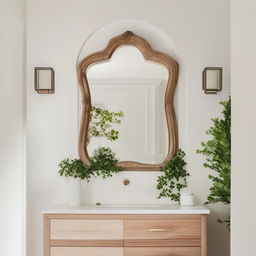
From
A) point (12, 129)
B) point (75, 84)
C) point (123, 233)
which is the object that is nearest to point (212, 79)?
point (75, 84)

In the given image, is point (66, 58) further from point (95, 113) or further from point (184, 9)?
point (184, 9)

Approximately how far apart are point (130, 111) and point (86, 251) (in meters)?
1.16

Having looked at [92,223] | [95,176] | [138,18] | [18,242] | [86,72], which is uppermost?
[138,18]

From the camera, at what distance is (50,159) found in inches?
156

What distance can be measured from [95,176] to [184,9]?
154 centimetres

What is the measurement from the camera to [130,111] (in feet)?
13.0

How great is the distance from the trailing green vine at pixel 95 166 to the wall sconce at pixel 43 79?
23.8 inches

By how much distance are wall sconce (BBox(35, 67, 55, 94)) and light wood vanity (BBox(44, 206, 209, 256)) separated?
0.98 meters

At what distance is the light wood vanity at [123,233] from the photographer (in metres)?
3.50

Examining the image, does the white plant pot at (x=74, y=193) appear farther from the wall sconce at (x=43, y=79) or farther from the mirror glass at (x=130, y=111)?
the wall sconce at (x=43, y=79)

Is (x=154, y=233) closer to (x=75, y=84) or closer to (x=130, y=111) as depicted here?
(x=130, y=111)

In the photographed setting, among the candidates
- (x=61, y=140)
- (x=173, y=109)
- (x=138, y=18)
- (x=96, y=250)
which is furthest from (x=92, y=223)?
(x=138, y=18)

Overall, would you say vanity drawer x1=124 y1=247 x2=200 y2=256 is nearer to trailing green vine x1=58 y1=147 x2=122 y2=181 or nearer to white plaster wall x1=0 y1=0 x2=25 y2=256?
trailing green vine x1=58 y1=147 x2=122 y2=181

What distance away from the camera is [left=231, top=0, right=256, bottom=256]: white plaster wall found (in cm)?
141
